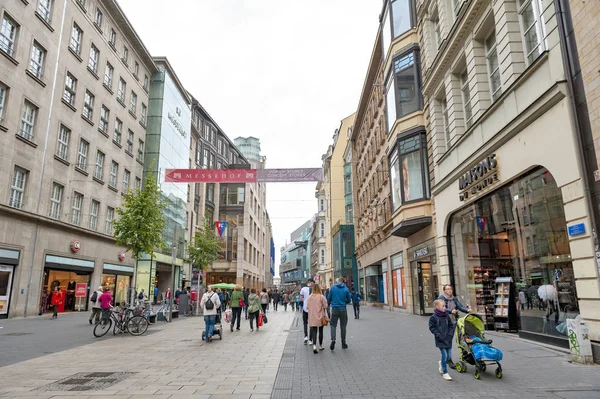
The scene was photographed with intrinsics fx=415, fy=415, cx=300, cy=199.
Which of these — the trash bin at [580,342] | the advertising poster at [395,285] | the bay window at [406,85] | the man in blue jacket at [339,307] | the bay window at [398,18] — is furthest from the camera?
the advertising poster at [395,285]

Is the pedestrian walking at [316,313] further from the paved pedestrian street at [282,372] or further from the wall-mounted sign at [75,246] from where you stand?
the wall-mounted sign at [75,246]

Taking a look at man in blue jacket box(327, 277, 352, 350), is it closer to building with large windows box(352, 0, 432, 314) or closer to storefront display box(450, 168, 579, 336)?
storefront display box(450, 168, 579, 336)

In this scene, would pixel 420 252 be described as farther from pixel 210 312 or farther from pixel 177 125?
pixel 177 125

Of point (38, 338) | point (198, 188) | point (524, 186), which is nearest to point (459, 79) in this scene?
point (524, 186)

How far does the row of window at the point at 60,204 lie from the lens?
21750 millimetres

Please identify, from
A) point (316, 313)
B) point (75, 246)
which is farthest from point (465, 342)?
point (75, 246)

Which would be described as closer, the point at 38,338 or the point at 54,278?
the point at 38,338

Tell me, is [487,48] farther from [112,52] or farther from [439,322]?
[112,52]

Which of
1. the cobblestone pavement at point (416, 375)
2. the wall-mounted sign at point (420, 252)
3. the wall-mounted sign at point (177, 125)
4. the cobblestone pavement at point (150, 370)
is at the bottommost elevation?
the cobblestone pavement at point (150, 370)

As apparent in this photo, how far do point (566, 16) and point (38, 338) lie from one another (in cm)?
1713

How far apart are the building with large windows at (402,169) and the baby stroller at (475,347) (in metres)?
12.1

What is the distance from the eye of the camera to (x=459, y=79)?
16.2 m

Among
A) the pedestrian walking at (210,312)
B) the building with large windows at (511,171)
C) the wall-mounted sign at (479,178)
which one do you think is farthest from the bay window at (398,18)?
the pedestrian walking at (210,312)

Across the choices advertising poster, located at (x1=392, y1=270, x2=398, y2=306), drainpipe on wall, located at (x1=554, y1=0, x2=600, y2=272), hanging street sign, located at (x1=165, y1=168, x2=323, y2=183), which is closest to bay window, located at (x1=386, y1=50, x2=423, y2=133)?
hanging street sign, located at (x1=165, y1=168, x2=323, y2=183)
